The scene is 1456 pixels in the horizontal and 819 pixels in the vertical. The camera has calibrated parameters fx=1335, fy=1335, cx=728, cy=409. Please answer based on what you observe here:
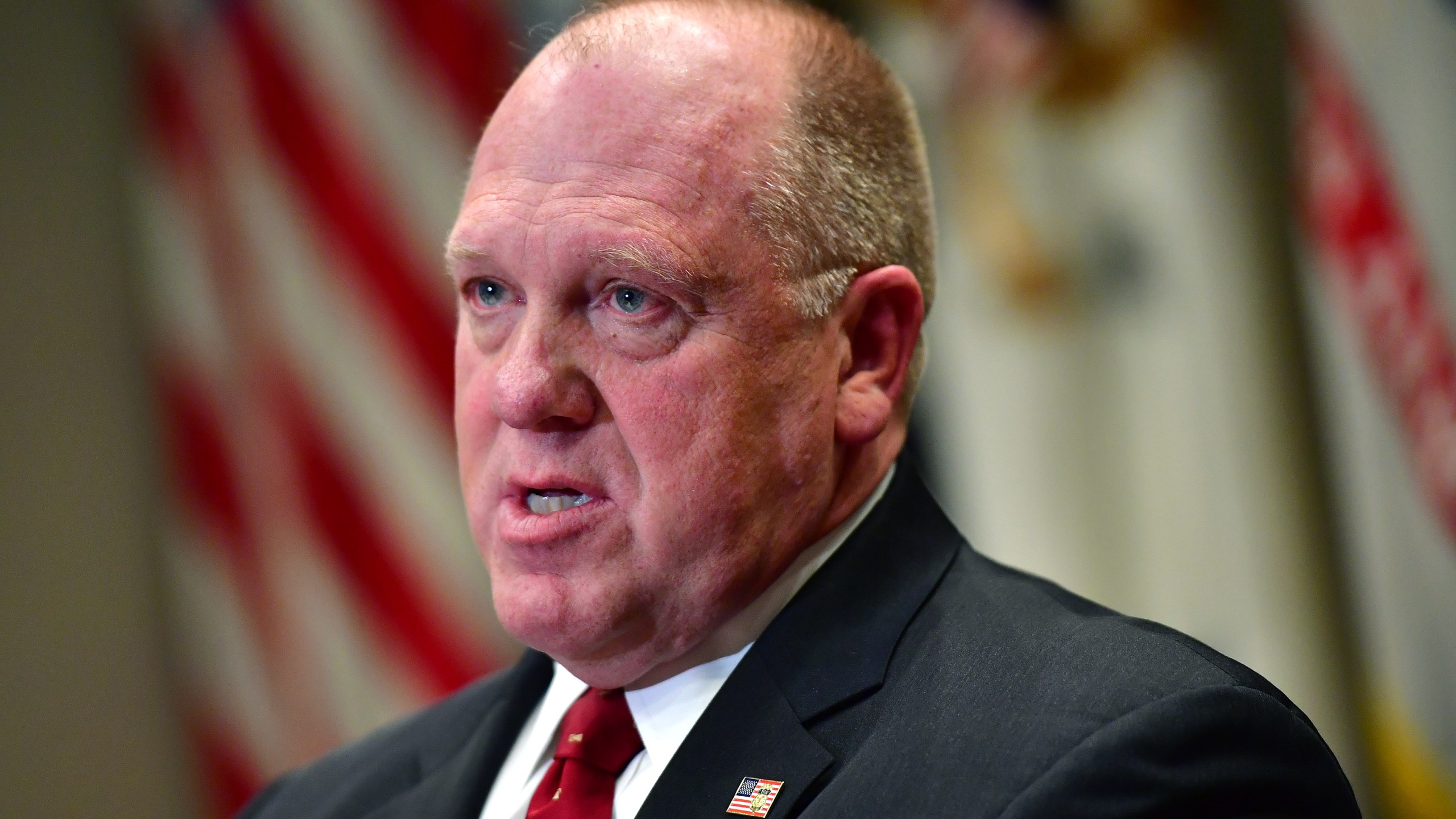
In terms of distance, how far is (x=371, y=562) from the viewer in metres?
3.72

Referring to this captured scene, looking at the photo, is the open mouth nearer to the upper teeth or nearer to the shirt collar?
the upper teeth

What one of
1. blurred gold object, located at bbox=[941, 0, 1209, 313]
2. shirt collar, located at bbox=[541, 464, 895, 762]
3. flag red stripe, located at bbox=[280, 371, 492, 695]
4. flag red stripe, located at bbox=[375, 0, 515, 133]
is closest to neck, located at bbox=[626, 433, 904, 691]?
shirt collar, located at bbox=[541, 464, 895, 762]

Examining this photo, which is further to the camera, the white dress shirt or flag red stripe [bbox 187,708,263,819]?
flag red stripe [bbox 187,708,263,819]

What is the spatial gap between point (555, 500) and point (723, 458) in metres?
0.20

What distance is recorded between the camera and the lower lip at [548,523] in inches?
57.4

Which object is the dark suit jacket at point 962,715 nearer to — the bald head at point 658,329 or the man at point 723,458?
the man at point 723,458

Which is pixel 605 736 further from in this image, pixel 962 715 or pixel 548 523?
pixel 962 715

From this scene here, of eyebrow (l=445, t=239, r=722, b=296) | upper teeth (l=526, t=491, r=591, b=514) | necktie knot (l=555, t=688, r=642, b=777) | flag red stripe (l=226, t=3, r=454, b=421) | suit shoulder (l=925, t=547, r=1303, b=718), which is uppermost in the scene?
flag red stripe (l=226, t=3, r=454, b=421)

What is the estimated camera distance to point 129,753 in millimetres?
3818

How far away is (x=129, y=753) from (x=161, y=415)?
98 cm

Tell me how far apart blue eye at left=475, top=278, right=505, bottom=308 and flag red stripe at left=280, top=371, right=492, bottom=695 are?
2261 mm

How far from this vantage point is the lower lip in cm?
146

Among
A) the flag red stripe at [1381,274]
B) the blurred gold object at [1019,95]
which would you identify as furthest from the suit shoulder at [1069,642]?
the blurred gold object at [1019,95]

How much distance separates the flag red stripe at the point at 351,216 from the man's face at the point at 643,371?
224 centimetres
